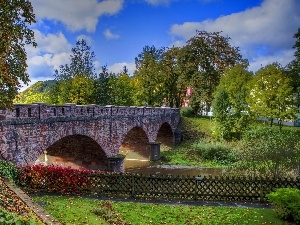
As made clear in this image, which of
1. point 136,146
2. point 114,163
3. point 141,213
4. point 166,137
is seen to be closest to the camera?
point 141,213

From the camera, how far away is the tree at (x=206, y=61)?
4919 cm

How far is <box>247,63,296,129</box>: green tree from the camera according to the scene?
117 feet

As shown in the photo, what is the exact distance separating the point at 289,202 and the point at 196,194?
4369 mm

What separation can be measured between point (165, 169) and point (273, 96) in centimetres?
1443

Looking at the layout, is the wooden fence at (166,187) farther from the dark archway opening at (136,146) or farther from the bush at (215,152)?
the dark archway opening at (136,146)

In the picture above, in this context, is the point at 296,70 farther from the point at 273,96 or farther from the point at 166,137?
the point at 166,137

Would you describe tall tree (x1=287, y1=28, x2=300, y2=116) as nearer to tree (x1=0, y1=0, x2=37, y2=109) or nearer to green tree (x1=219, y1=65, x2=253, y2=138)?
green tree (x1=219, y1=65, x2=253, y2=138)

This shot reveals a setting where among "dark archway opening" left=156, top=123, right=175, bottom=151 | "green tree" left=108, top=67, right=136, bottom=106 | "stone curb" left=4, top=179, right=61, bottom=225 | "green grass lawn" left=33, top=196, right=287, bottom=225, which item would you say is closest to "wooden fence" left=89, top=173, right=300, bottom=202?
"green grass lawn" left=33, top=196, right=287, bottom=225

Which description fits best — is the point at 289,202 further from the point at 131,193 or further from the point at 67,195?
the point at 67,195

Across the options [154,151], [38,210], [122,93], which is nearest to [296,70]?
[154,151]

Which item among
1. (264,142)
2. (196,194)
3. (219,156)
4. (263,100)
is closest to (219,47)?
(263,100)

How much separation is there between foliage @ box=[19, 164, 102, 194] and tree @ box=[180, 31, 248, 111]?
3472 centimetres

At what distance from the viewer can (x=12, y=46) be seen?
495 inches

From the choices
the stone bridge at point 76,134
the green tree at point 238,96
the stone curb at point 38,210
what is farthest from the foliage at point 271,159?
the green tree at point 238,96
